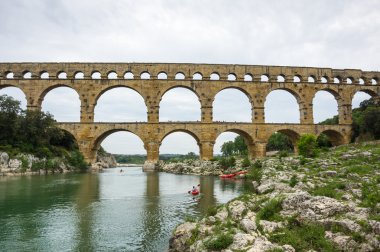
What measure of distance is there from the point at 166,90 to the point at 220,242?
1361 inches

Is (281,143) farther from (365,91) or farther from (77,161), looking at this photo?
(77,161)

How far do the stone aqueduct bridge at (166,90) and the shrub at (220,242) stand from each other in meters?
32.4

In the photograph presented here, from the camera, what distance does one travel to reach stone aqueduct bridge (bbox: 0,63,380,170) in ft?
128

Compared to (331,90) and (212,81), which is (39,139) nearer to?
(212,81)

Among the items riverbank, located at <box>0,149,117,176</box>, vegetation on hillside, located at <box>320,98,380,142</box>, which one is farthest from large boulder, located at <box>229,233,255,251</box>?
vegetation on hillside, located at <box>320,98,380,142</box>

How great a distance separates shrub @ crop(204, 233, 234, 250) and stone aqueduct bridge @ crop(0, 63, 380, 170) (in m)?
32.4

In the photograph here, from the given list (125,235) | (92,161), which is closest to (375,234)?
(125,235)

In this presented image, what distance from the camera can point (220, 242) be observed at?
656 centimetres

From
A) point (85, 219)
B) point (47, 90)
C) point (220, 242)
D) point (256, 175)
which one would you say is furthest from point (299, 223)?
point (47, 90)

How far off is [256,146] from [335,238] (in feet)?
112

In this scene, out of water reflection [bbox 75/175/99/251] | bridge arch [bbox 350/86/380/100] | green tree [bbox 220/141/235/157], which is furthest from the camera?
green tree [bbox 220/141/235/157]

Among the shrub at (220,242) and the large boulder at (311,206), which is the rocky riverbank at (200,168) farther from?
the shrub at (220,242)

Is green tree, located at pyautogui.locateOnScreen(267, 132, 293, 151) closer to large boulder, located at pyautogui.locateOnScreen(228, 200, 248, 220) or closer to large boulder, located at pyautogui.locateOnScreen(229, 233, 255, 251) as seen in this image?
large boulder, located at pyautogui.locateOnScreen(228, 200, 248, 220)

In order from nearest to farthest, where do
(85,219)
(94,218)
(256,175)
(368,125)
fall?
1. (85,219)
2. (94,218)
3. (256,175)
4. (368,125)
